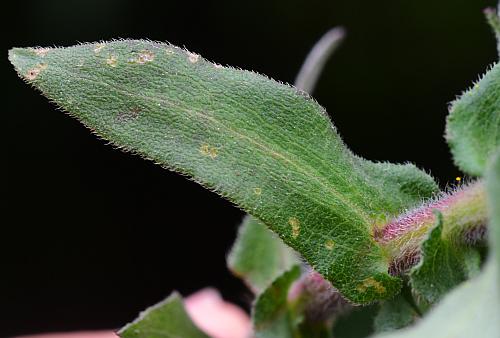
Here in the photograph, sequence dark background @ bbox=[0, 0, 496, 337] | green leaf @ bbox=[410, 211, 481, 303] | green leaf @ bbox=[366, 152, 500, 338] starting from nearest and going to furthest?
green leaf @ bbox=[366, 152, 500, 338]
green leaf @ bbox=[410, 211, 481, 303]
dark background @ bbox=[0, 0, 496, 337]

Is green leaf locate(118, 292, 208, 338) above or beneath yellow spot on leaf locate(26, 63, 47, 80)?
beneath

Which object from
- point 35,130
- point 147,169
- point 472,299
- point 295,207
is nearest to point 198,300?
point 147,169

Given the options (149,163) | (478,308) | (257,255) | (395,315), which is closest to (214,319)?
(257,255)

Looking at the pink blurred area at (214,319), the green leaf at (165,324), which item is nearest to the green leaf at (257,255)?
the green leaf at (165,324)

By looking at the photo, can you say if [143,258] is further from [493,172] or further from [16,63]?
[493,172]

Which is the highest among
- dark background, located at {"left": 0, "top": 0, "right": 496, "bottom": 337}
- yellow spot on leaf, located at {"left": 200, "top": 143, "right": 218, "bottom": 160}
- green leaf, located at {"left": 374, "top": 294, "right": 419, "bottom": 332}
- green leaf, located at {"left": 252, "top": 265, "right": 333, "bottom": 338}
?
dark background, located at {"left": 0, "top": 0, "right": 496, "bottom": 337}

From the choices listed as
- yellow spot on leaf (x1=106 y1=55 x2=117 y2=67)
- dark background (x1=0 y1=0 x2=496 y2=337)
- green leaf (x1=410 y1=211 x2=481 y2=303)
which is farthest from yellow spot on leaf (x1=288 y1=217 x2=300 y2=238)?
dark background (x1=0 y1=0 x2=496 y2=337)

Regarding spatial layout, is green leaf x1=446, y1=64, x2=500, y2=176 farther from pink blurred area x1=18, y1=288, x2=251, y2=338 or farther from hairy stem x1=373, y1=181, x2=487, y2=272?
pink blurred area x1=18, y1=288, x2=251, y2=338
